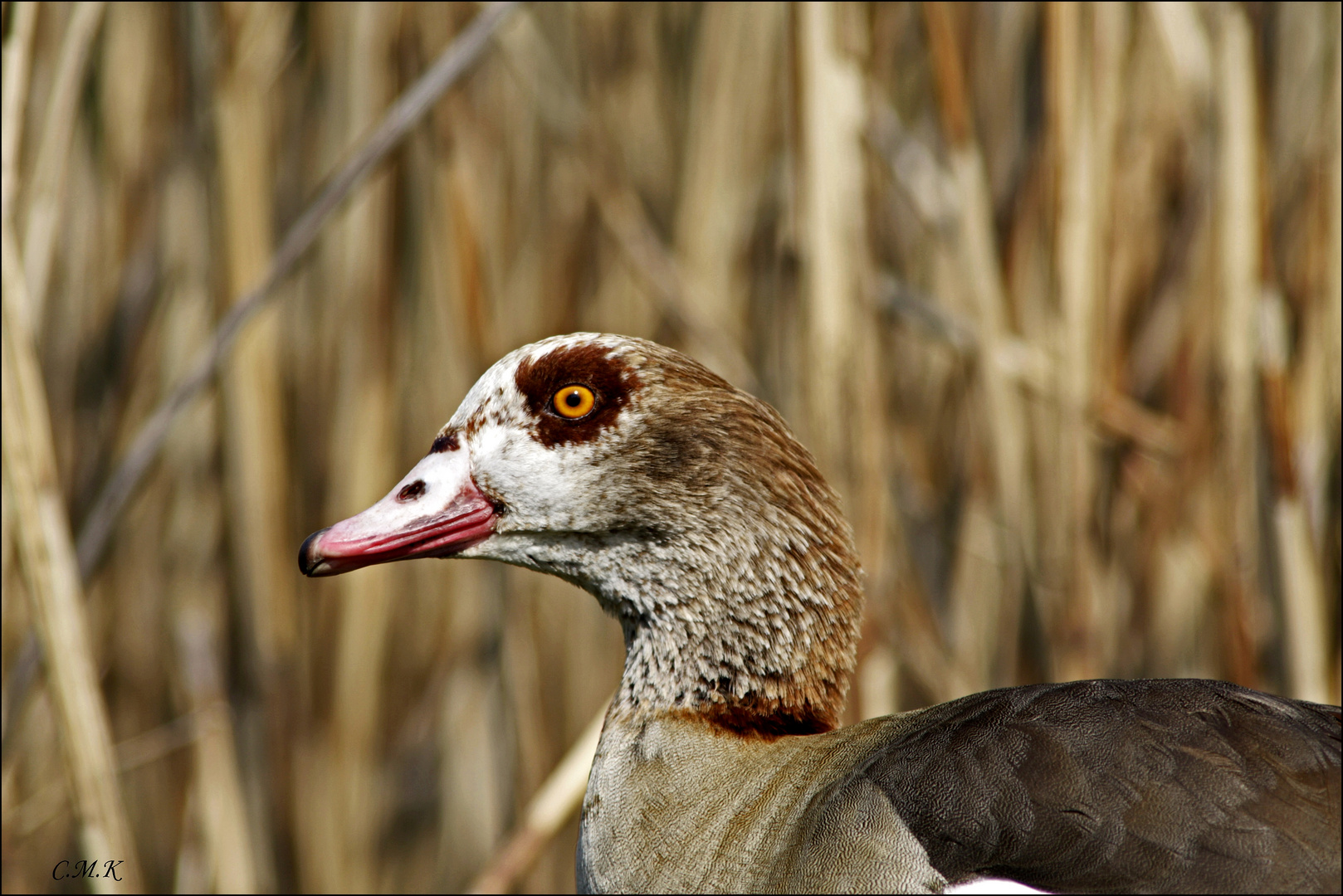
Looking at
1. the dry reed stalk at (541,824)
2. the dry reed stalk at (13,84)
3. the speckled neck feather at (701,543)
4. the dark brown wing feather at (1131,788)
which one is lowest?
the dry reed stalk at (541,824)

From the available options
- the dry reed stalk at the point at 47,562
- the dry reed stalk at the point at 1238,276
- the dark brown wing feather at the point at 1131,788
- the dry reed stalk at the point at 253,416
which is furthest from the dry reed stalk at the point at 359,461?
the dry reed stalk at the point at 1238,276

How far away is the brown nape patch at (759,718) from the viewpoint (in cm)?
173

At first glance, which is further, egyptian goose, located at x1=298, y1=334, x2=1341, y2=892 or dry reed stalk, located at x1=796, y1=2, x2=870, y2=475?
dry reed stalk, located at x1=796, y1=2, x2=870, y2=475

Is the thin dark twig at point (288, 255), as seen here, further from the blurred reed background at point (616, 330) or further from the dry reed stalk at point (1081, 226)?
the dry reed stalk at point (1081, 226)

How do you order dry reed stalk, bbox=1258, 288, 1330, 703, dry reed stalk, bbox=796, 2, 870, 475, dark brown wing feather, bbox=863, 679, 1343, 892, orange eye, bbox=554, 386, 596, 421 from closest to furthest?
1. dark brown wing feather, bbox=863, 679, 1343, 892
2. orange eye, bbox=554, 386, 596, 421
3. dry reed stalk, bbox=796, 2, 870, 475
4. dry reed stalk, bbox=1258, 288, 1330, 703

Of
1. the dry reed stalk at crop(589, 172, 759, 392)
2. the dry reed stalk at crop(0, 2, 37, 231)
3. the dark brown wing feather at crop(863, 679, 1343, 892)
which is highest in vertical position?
the dry reed stalk at crop(0, 2, 37, 231)

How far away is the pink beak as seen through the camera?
1.65 m

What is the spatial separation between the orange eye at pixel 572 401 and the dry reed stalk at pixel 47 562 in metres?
0.80

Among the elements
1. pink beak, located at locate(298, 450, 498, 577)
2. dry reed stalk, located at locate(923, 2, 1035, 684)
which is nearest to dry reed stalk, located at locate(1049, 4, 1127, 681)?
dry reed stalk, located at locate(923, 2, 1035, 684)

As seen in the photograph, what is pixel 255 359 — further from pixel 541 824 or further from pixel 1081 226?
pixel 1081 226

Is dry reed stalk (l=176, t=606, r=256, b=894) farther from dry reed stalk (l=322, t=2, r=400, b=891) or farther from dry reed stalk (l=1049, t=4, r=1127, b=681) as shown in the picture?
dry reed stalk (l=1049, t=4, r=1127, b=681)

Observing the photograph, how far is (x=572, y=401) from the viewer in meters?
1.75

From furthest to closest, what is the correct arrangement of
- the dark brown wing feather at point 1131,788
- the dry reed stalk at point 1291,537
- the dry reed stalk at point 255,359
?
the dry reed stalk at point 255,359
the dry reed stalk at point 1291,537
the dark brown wing feather at point 1131,788

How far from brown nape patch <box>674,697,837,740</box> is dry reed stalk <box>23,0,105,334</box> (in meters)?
1.26
